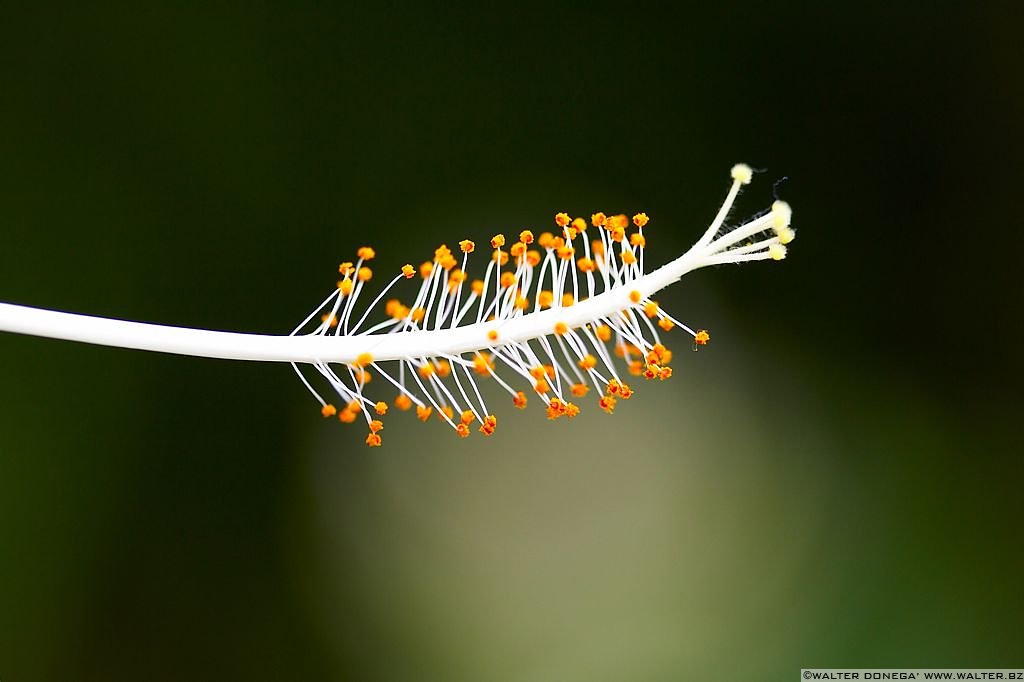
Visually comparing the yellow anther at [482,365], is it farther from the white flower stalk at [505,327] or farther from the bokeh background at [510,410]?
the bokeh background at [510,410]

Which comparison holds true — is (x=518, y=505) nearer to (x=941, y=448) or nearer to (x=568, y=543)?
(x=568, y=543)

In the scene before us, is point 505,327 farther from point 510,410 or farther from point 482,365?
point 510,410

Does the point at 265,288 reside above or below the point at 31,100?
below

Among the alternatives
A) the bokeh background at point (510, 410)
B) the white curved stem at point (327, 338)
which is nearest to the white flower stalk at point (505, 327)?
the white curved stem at point (327, 338)

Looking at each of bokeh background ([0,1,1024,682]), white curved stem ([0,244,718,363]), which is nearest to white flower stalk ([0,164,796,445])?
white curved stem ([0,244,718,363])

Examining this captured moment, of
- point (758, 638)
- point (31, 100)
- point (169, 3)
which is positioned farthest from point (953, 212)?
point (31, 100)

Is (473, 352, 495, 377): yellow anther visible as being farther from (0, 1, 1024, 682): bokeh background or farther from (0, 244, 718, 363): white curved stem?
(0, 1, 1024, 682): bokeh background

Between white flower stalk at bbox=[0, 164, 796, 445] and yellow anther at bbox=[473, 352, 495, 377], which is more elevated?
white flower stalk at bbox=[0, 164, 796, 445]

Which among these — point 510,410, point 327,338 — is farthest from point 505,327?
point 510,410
